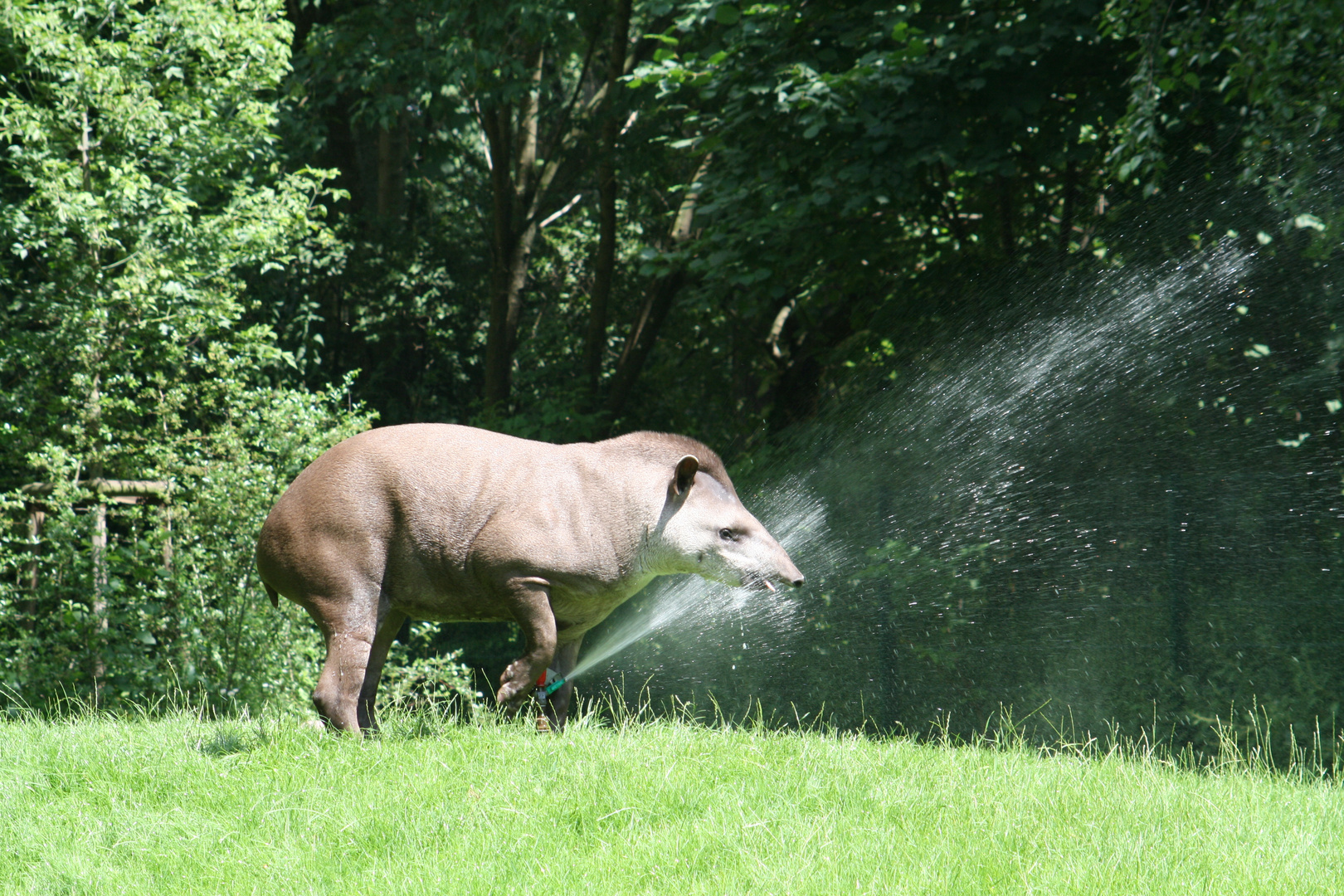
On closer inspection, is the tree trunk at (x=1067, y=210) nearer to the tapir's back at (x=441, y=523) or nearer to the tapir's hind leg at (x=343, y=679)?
the tapir's back at (x=441, y=523)

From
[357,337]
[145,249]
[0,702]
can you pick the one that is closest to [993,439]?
[145,249]

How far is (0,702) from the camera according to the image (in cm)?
738

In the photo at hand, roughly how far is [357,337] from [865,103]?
860cm

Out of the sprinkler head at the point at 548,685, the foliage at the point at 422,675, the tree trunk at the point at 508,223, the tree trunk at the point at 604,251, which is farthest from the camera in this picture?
the tree trunk at the point at 508,223

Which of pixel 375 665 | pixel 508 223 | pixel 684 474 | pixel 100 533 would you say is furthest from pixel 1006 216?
pixel 100 533

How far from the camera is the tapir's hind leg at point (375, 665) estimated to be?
15.8 ft

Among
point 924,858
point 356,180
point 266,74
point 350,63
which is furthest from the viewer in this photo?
point 356,180

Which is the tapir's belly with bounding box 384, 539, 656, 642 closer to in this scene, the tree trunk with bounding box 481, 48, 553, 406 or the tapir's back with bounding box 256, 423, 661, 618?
the tapir's back with bounding box 256, 423, 661, 618

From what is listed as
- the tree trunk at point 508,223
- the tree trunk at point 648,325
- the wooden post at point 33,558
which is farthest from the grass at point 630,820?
the tree trunk at point 508,223

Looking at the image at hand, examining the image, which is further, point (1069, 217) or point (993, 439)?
point (1069, 217)

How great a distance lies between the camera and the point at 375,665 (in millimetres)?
4988

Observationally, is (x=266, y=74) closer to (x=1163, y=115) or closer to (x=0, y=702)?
(x=0, y=702)

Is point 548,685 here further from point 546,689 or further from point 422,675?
point 422,675

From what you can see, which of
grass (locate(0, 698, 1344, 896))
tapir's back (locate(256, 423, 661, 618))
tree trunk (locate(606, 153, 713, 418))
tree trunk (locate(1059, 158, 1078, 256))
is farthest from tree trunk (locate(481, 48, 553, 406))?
grass (locate(0, 698, 1344, 896))
